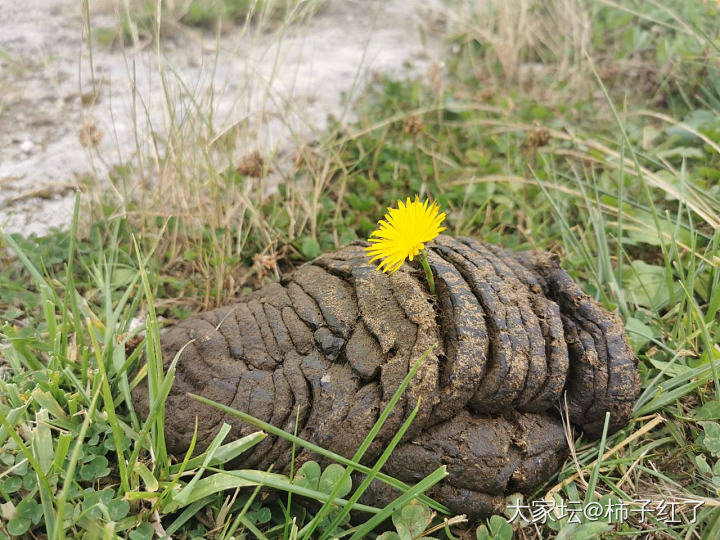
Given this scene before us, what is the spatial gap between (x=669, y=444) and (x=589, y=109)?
8.59 feet

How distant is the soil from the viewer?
10.8 feet

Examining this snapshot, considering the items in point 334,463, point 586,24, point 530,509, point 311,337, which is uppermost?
point 586,24

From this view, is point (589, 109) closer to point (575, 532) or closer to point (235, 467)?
point (575, 532)

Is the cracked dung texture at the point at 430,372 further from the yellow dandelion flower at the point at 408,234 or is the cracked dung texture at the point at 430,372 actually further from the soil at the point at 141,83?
the soil at the point at 141,83

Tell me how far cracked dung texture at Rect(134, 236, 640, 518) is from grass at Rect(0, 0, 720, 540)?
120 mm

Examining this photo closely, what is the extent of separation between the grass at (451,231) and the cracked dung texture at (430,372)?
120mm

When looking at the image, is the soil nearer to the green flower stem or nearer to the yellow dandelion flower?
the yellow dandelion flower

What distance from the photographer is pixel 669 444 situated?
2389 mm

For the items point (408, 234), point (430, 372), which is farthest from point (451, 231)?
point (430, 372)

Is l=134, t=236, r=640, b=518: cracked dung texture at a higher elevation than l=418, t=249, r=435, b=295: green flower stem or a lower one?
lower

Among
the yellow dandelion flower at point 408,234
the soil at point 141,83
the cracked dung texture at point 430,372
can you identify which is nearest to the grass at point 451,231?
the cracked dung texture at point 430,372

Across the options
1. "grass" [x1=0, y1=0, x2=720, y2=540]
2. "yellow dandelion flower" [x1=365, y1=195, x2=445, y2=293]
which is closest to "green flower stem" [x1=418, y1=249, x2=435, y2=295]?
"yellow dandelion flower" [x1=365, y1=195, x2=445, y2=293]

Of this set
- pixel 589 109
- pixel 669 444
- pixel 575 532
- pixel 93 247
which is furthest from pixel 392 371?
pixel 589 109

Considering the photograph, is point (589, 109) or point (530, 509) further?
point (589, 109)
